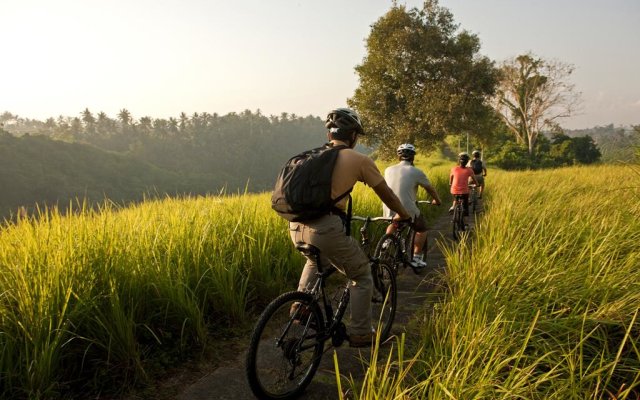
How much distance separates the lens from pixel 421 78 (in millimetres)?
25078

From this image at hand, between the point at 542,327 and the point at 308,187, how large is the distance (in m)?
2.16

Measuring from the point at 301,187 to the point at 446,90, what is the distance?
2446 cm

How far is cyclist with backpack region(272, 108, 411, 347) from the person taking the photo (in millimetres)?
2586

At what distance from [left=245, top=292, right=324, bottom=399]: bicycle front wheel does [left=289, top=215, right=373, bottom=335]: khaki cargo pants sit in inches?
11.6

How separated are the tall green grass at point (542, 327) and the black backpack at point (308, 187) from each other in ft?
4.03

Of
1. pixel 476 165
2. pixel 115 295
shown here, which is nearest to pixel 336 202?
pixel 115 295

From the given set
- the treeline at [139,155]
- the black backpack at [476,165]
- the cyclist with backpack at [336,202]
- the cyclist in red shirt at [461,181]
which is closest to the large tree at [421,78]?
the black backpack at [476,165]

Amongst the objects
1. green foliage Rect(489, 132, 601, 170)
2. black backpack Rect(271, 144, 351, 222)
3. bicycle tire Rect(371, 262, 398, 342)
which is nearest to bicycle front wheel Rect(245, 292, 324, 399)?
black backpack Rect(271, 144, 351, 222)

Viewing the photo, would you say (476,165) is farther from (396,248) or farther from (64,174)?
(64,174)

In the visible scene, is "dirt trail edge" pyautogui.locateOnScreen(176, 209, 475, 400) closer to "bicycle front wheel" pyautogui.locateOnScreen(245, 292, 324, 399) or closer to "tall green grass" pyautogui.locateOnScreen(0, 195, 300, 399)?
"bicycle front wheel" pyautogui.locateOnScreen(245, 292, 324, 399)

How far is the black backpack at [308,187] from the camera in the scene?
2.56 meters

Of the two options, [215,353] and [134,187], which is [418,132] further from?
[134,187]

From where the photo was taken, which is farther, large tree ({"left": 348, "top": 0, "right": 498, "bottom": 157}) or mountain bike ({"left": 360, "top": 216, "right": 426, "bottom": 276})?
large tree ({"left": 348, "top": 0, "right": 498, "bottom": 157})

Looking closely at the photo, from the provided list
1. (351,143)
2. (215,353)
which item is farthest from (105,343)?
(351,143)
